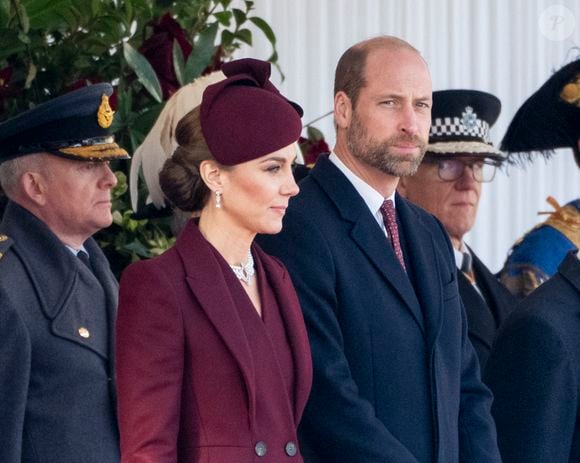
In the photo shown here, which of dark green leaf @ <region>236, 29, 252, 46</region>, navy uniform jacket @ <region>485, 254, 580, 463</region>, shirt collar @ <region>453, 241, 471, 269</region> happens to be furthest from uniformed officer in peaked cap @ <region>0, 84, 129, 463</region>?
shirt collar @ <region>453, 241, 471, 269</region>

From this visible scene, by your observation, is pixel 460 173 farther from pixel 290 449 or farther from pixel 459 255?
pixel 290 449

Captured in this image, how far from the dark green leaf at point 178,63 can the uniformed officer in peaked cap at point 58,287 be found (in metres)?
0.38

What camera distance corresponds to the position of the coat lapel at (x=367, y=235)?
105 inches

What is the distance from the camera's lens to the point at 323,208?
2742 mm

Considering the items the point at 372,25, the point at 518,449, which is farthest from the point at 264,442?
the point at 372,25

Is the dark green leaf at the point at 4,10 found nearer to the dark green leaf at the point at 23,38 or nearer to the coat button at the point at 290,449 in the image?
the dark green leaf at the point at 23,38

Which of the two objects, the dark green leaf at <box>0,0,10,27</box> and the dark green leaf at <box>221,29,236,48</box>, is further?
the dark green leaf at <box>221,29,236,48</box>

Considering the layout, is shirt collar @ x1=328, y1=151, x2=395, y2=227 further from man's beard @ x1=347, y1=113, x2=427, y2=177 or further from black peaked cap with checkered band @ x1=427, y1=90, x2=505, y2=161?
black peaked cap with checkered band @ x1=427, y1=90, x2=505, y2=161

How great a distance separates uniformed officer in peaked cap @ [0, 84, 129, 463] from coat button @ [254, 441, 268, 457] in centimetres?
53

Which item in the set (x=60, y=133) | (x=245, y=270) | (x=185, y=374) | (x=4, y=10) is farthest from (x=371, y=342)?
(x=4, y=10)

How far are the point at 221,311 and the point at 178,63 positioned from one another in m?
1.31

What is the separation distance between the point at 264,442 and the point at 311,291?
0.37m

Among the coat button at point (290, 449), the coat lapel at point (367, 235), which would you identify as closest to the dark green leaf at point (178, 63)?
the coat lapel at point (367, 235)

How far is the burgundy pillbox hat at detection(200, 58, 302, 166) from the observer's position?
7.79ft
